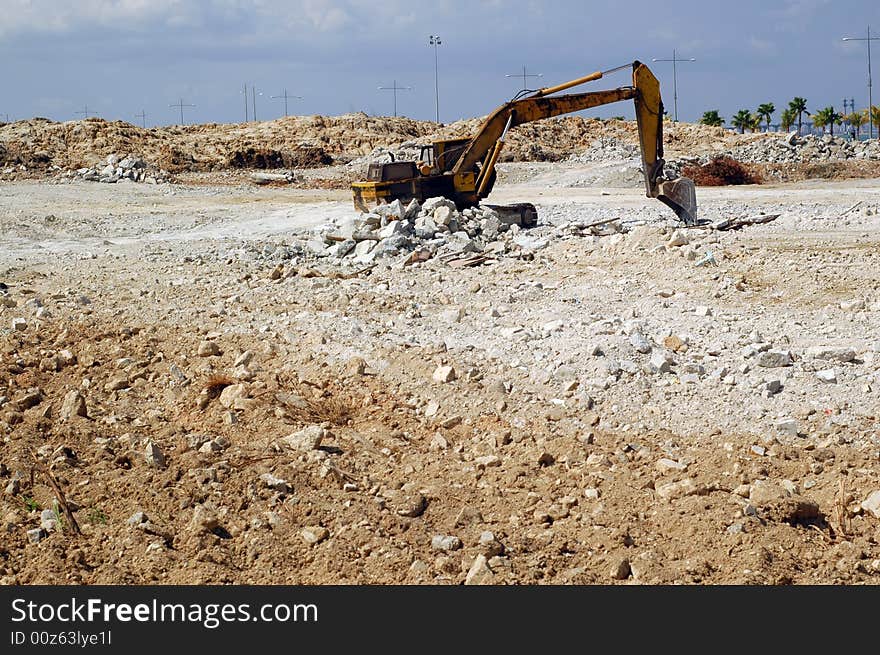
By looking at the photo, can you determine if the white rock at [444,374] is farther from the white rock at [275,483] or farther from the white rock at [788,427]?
the white rock at [788,427]

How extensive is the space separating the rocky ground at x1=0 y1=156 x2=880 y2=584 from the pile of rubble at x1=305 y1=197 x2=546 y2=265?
2.04 ft

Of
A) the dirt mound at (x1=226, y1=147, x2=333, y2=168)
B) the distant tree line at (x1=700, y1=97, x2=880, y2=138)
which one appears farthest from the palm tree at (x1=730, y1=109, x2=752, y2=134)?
the dirt mound at (x1=226, y1=147, x2=333, y2=168)

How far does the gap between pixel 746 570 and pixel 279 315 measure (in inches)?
243

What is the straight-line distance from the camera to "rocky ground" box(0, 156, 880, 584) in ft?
17.1

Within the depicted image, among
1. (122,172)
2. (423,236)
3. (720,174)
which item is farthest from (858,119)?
(423,236)

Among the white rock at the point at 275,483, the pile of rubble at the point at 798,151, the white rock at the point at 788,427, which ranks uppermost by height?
the pile of rubble at the point at 798,151

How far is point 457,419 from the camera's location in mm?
7035

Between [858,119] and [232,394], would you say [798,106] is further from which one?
[232,394]

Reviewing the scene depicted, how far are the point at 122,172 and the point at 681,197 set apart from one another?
21.3 m

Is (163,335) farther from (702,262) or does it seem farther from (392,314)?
(702,262)

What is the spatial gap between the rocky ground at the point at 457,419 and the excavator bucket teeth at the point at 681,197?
11.5 feet

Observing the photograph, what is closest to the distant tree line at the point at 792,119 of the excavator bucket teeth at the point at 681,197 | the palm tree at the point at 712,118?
the palm tree at the point at 712,118

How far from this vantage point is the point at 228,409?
7.32 meters

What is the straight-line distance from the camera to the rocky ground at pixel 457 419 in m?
5.21
